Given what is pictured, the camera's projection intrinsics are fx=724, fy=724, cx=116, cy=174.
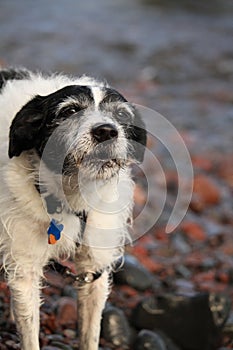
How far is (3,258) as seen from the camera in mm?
4277

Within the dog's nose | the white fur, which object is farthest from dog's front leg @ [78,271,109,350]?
the dog's nose

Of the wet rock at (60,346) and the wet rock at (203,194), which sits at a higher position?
the wet rock at (60,346)

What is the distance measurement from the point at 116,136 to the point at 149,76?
34.9 ft

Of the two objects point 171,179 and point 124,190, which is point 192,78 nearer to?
point 171,179

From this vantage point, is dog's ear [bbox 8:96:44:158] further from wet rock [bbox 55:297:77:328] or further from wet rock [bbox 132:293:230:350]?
wet rock [bbox 132:293:230:350]

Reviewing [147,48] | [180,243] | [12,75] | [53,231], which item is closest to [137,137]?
[53,231]

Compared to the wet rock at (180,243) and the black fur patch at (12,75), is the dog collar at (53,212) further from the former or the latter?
the wet rock at (180,243)

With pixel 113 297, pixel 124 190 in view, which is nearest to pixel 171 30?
pixel 113 297

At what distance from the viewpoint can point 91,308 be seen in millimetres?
4676

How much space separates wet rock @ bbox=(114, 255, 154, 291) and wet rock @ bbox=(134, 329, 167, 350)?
2.85 feet

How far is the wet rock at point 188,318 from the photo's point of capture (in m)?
5.53

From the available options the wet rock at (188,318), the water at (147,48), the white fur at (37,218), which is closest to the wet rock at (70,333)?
the wet rock at (188,318)

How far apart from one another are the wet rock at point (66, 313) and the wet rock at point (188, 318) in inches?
20.0

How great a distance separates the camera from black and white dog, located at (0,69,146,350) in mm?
3947
